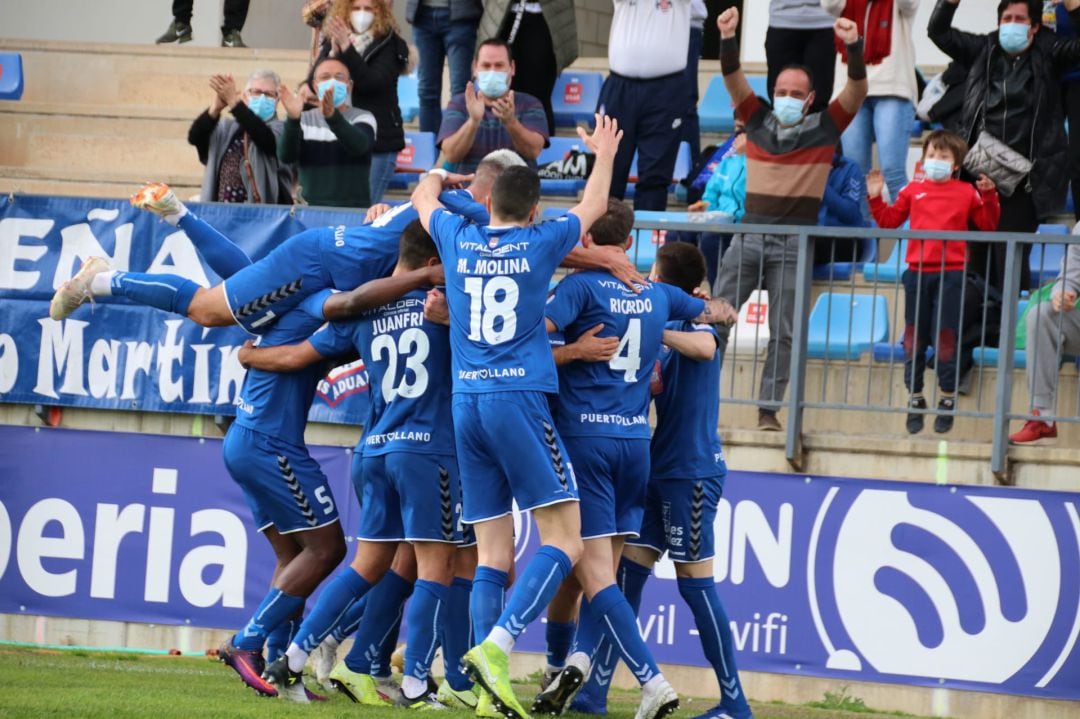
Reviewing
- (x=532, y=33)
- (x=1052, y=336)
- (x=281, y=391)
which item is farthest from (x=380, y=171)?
(x=1052, y=336)

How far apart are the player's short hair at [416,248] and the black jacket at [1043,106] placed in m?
4.67

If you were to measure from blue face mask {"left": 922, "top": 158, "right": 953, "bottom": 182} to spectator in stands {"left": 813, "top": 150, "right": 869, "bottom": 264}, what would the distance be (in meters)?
0.75

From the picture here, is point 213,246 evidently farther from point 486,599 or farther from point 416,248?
point 486,599

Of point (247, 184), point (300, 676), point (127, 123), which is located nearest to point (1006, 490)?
point (300, 676)

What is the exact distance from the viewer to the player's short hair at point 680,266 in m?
8.43

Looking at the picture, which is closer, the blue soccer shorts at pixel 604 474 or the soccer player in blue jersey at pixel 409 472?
the blue soccer shorts at pixel 604 474

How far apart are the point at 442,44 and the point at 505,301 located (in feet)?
21.5

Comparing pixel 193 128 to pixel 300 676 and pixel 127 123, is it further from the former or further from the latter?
pixel 300 676

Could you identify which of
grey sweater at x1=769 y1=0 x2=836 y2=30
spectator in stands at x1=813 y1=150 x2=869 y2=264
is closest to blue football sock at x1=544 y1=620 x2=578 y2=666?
spectator in stands at x1=813 y1=150 x2=869 y2=264

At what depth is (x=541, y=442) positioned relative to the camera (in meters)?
7.42

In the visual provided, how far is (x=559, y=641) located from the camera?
8375 millimetres

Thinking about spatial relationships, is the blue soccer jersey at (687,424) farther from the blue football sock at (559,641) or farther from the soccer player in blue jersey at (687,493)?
the blue football sock at (559,641)

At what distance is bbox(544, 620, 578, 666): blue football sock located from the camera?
837cm

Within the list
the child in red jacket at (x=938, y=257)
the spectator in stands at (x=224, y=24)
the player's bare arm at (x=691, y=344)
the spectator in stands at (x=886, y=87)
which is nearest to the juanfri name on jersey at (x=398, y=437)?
the player's bare arm at (x=691, y=344)
